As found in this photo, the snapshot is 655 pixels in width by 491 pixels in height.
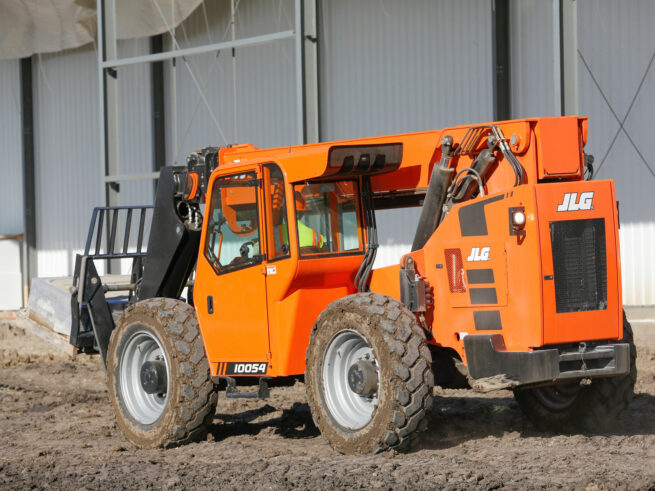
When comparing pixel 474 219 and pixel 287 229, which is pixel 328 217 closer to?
pixel 287 229

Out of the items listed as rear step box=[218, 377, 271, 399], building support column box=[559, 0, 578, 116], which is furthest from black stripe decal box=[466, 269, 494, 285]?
building support column box=[559, 0, 578, 116]

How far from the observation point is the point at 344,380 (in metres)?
7.59

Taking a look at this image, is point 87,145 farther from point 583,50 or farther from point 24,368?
point 583,50

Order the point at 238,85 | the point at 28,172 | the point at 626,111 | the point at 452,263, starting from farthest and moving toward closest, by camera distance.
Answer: the point at 28,172 < the point at 238,85 < the point at 626,111 < the point at 452,263

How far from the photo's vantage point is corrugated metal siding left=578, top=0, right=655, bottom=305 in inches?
666

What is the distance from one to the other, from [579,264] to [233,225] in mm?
2857

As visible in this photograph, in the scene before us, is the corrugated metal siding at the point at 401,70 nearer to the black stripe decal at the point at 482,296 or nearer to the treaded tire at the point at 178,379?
the treaded tire at the point at 178,379

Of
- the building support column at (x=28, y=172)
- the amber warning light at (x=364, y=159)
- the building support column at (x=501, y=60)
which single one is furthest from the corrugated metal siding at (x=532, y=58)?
the building support column at (x=28, y=172)

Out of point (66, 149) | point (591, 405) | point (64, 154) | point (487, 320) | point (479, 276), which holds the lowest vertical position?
point (591, 405)

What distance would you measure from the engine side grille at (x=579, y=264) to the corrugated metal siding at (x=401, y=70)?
11564 millimetres

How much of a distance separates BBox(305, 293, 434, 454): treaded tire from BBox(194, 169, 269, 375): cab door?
993mm

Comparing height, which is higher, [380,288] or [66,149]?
[66,149]

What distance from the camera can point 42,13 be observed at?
75.8 feet

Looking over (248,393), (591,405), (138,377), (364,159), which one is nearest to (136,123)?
(138,377)
